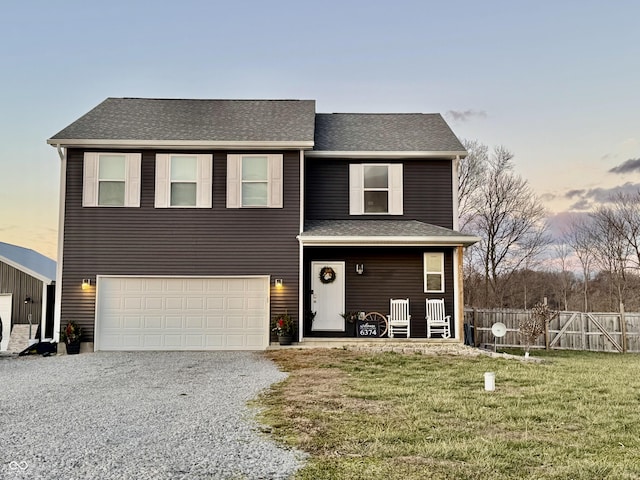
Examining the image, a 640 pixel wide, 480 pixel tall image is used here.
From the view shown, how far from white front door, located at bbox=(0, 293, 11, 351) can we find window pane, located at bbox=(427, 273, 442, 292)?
10.4 m

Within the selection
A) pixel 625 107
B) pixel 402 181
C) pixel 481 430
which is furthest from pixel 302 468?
pixel 625 107

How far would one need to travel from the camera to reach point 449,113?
2880 centimetres

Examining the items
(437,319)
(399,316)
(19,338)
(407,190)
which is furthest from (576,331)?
(19,338)

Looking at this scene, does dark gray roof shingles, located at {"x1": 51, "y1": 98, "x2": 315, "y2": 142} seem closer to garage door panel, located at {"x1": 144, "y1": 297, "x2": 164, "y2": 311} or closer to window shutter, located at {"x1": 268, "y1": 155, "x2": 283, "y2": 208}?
window shutter, located at {"x1": 268, "y1": 155, "x2": 283, "y2": 208}

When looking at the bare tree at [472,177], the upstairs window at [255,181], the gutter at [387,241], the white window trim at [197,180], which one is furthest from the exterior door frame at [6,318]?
the bare tree at [472,177]

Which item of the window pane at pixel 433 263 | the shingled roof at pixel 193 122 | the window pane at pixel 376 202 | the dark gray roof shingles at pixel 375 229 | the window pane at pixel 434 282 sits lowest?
the window pane at pixel 434 282

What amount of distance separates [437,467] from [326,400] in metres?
2.90

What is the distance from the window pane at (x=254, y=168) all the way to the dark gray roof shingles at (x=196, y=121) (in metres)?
0.50

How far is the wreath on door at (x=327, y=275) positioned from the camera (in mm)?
14203

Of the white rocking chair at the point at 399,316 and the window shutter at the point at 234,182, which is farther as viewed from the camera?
the white rocking chair at the point at 399,316

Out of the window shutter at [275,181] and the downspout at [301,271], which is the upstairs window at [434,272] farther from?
the window shutter at [275,181]

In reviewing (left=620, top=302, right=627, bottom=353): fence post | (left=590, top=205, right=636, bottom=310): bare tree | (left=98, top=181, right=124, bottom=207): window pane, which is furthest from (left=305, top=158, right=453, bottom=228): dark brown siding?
(left=590, top=205, right=636, bottom=310): bare tree

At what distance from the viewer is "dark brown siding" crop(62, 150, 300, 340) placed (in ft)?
44.2

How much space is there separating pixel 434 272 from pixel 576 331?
602 cm
